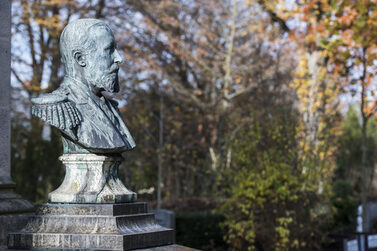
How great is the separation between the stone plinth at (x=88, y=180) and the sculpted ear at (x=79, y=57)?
88 centimetres

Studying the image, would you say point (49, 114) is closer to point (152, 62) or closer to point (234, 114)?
point (152, 62)

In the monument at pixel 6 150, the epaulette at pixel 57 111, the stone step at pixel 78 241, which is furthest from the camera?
the monument at pixel 6 150

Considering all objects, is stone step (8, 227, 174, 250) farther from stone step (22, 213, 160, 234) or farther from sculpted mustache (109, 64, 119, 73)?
sculpted mustache (109, 64, 119, 73)

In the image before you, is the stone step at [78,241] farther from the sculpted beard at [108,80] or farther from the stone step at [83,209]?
the sculpted beard at [108,80]

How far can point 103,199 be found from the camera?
4.59m

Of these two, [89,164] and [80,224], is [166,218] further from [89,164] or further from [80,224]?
[80,224]

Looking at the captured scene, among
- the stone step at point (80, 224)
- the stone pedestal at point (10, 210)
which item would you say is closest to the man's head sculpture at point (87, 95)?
the stone step at point (80, 224)

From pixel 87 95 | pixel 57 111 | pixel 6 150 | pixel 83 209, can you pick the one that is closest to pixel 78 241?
pixel 83 209

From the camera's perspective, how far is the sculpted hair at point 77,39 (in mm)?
4852

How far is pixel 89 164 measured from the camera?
15.4 ft

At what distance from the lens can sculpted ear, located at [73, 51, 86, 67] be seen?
4883 millimetres

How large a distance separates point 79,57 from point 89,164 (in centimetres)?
103

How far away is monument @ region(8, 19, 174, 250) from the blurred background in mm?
5779

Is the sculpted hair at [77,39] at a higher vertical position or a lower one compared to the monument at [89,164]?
higher
